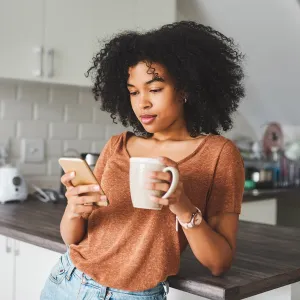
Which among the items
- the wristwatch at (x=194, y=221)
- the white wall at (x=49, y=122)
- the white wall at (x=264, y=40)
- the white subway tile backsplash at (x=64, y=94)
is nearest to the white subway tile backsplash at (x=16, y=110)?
the white wall at (x=49, y=122)

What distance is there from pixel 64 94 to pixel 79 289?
1785mm

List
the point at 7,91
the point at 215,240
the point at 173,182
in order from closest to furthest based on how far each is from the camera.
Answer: the point at 173,182, the point at 215,240, the point at 7,91

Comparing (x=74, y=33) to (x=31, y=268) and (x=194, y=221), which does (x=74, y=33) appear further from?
(x=194, y=221)

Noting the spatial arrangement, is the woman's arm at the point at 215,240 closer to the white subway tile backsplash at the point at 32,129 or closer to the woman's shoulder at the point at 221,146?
the woman's shoulder at the point at 221,146

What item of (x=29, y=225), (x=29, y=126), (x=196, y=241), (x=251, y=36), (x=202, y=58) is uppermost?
(x=251, y=36)

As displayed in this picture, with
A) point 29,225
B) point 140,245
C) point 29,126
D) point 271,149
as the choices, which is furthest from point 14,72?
point 271,149

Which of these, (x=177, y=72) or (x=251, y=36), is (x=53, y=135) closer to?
(x=251, y=36)

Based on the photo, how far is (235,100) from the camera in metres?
1.21

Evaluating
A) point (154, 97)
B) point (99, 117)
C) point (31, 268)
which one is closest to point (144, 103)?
point (154, 97)

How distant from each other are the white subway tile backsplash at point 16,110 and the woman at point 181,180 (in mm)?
1466

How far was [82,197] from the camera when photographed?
1.09m

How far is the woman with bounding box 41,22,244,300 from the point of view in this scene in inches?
42.2

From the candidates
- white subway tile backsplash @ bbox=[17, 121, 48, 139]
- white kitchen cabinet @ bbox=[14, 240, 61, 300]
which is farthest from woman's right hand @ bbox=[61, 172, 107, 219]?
white subway tile backsplash @ bbox=[17, 121, 48, 139]

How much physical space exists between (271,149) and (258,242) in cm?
214
